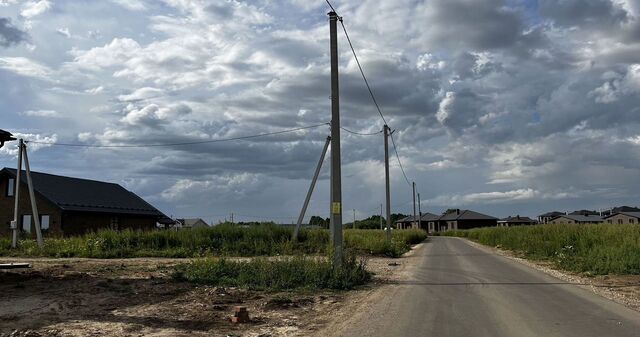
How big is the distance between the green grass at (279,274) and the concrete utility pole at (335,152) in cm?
61

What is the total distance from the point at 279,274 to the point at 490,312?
5958 millimetres

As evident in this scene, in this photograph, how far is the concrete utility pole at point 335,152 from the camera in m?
15.6

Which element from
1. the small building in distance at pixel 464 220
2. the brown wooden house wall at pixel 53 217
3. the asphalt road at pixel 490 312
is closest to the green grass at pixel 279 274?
the asphalt road at pixel 490 312

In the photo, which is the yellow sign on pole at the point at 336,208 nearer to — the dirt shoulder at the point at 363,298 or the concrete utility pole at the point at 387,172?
the dirt shoulder at the point at 363,298

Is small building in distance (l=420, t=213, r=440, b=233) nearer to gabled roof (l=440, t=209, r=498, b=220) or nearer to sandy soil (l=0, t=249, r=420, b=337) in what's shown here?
gabled roof (l=440, t=209, r=498, b=220)

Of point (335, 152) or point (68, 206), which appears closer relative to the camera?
point (335, 152)

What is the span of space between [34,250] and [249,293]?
64.4 feet

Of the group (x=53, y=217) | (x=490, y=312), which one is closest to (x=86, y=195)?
(x=53, y=217)

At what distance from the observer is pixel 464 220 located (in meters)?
131

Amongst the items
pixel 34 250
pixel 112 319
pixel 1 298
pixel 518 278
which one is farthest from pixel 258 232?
pixel 112 319

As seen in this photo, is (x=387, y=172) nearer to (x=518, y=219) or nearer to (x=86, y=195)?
(x=86, y=195)

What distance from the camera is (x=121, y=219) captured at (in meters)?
47.8

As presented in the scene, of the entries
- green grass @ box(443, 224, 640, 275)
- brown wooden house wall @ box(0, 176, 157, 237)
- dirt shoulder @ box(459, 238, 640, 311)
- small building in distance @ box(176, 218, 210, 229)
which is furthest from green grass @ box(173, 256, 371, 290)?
brown wooden house wall @ box(0, 176, 157, 237)

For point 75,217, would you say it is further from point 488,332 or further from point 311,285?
point 488,332
